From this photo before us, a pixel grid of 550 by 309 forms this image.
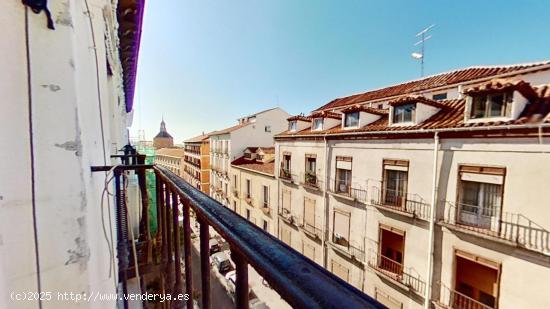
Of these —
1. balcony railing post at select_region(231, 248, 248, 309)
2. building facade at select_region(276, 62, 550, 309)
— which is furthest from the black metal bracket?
building facade at select_region(276, 62, 550, 309)

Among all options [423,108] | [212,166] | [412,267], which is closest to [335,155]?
[423,108]

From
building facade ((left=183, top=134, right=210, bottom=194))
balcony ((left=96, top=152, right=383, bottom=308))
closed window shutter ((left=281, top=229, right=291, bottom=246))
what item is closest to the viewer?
balcony ((left=96, top=152, right=383, bottom=308))

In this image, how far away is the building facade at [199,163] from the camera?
24.4m

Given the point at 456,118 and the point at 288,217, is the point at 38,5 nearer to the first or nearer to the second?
the point at 456,118

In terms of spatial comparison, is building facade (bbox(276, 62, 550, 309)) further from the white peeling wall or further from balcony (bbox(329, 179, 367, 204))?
the white peeling wall

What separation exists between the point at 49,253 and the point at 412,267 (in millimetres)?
8179

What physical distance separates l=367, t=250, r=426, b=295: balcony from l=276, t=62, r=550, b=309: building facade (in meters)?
0.03

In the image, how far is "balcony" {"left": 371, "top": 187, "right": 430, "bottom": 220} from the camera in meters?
6.71

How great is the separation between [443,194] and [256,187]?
10.1 m

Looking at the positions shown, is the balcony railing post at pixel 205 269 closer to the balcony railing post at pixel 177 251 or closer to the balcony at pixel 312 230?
the balcony railing post at pixel 177 251

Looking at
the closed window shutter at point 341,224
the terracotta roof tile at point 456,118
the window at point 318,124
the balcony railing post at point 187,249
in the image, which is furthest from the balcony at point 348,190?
the balcony railing post at point 187,249

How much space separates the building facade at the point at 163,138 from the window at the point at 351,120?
5297cm

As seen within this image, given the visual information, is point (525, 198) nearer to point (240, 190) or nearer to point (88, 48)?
point (88, 48)

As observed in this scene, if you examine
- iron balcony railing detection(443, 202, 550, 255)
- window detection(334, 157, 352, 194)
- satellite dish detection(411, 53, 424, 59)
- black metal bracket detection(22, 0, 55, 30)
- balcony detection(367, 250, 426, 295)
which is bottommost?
balcony detection(367, 250, 426, 295)
